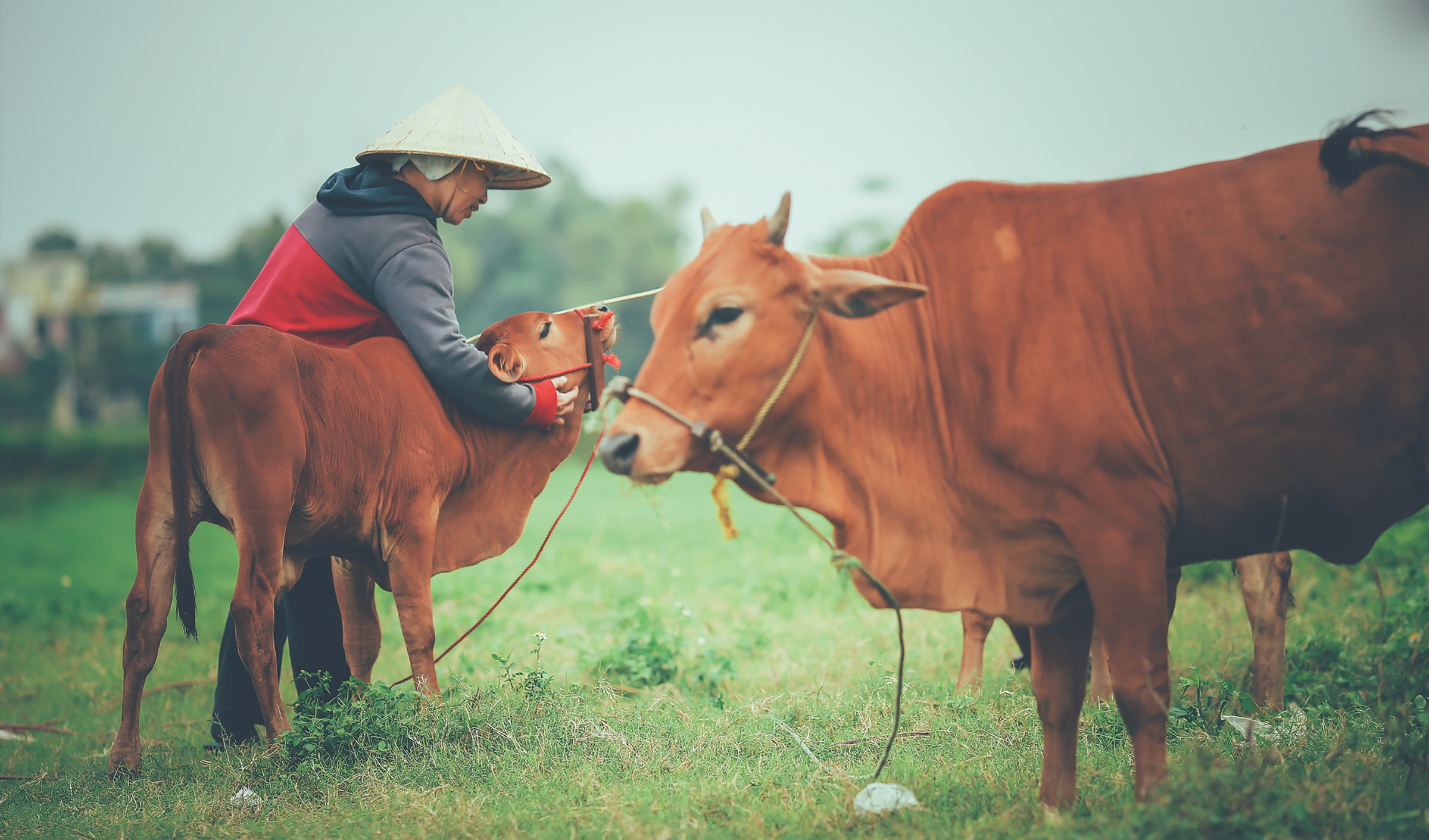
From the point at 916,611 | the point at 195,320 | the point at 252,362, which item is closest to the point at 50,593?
the point at 252,362

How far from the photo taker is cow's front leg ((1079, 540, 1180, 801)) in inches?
109

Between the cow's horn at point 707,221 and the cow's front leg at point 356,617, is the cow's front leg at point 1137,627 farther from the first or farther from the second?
the cow's front leg at point 356,617

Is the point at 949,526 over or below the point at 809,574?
over

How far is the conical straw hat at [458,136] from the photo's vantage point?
164 inches

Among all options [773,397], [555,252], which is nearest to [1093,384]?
[773,397]

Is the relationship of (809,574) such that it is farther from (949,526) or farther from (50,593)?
(50,593)

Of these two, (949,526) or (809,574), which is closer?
(949,526)

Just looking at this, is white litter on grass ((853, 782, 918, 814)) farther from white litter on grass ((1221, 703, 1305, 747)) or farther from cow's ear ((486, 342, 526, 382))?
cow's ear ((486, 342, 526, 382))

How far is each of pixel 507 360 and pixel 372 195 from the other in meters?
0.93

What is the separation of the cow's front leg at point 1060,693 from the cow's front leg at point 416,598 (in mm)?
2464

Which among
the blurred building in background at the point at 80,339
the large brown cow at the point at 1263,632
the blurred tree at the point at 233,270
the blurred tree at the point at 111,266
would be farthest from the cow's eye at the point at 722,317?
the blurred tree at the point at 111,266

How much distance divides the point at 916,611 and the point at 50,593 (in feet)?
27.2

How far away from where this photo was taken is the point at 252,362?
3617mm

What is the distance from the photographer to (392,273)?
4047mm
